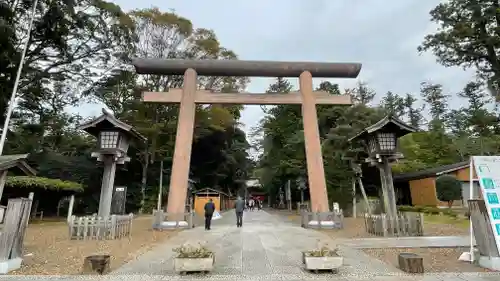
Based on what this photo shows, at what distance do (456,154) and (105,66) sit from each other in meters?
37.2

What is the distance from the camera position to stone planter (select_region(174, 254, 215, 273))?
5.68 m

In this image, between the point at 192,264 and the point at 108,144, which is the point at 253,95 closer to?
the point at 108,144

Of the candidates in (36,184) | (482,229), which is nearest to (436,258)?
(482,229)

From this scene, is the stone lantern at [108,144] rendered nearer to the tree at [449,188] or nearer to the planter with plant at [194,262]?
the planter with plant at [194,262]

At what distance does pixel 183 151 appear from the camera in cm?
1400

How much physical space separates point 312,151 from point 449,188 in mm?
14290

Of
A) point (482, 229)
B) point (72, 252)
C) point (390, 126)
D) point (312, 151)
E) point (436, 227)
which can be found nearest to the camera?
point (482, 229)

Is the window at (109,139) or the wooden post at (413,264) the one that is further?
the window at (109,139)

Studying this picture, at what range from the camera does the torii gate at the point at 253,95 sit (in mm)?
14305

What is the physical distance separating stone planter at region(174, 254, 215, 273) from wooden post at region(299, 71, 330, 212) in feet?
29.2

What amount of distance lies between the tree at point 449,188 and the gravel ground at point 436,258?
54.4 ft

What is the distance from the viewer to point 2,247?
608 centimetres

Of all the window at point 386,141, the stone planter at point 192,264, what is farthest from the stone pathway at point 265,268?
the window at point 386,141

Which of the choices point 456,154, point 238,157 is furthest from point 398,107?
point 238,157
